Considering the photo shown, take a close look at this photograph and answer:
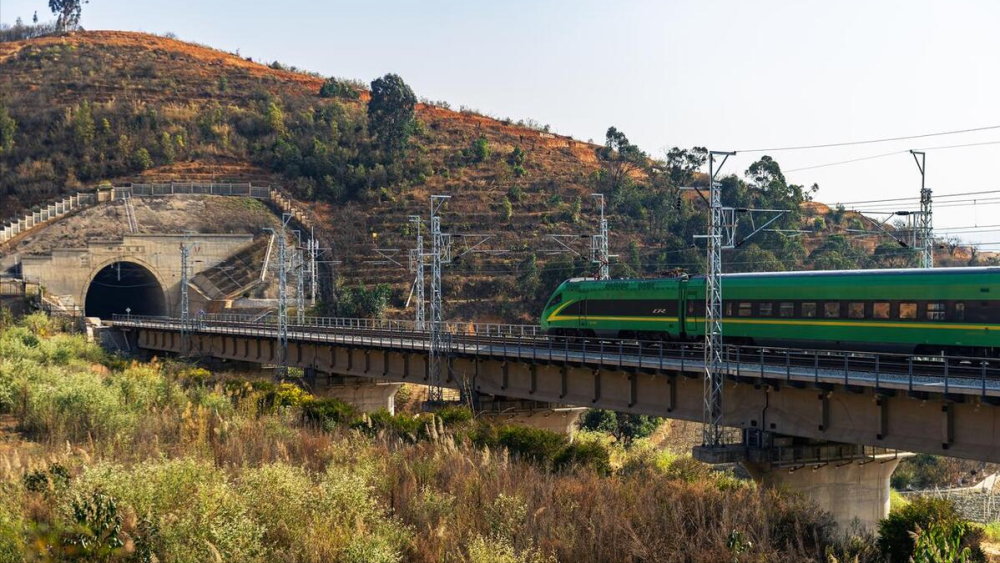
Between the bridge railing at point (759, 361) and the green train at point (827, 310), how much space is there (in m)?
0.68

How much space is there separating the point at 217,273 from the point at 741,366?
7225 cm

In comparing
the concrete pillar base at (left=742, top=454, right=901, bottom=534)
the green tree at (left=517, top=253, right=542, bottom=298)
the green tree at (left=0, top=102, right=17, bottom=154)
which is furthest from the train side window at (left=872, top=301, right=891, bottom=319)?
the green tree at (left=0, top=102, right=17, bottom=154)

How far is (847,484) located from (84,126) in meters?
107

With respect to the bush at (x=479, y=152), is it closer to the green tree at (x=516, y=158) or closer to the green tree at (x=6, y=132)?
the green tree at (x=516, y=158)

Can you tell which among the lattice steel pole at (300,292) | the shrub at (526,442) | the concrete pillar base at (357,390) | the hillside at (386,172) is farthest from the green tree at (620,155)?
the shrub at (526,442)

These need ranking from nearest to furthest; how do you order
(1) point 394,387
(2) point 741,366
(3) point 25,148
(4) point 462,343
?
1. (2) point 741,366
2. (4) point 462,343
3. (1) point 394,387
4. (3) point 25,148

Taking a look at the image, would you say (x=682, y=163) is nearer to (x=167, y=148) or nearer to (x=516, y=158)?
(x=516, y=158)

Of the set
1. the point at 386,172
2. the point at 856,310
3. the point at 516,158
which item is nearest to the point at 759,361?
the point at 856,310

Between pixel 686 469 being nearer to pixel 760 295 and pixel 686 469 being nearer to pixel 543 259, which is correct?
pixel 760 295

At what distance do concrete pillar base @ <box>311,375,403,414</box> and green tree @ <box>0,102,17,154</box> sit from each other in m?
79.8

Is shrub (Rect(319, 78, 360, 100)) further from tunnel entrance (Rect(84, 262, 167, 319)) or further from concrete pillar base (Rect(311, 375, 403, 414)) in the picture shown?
concrete pillar base (Rect(311, 375, 403, 414))

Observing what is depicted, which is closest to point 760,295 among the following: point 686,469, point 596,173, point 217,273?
point 686,469

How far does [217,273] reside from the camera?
91.8 m

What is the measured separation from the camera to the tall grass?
45.0 ft
